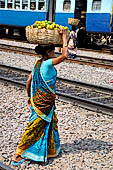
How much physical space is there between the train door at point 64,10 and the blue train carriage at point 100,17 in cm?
107

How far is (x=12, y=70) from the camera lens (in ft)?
29.8

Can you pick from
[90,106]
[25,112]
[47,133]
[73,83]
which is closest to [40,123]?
[47,133]

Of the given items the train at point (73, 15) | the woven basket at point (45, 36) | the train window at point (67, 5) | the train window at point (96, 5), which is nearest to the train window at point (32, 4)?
the train at point (73, 15)

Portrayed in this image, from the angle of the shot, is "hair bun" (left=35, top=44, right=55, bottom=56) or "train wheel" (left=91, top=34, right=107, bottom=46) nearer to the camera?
"hair bun" (left=35, top=44, right=55, bottom=56)

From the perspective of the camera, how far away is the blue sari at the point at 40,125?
141 inches

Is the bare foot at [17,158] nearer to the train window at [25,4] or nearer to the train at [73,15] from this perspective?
the train at [73,15]

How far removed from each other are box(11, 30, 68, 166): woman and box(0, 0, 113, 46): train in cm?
1153

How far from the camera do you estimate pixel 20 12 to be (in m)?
18.1

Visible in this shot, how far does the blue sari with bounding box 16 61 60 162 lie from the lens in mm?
3588

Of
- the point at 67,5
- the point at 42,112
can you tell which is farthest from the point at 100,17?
the point at 42,112

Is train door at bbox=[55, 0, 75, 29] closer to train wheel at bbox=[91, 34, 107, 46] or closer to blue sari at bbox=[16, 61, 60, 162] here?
train wheel at bbox=[91, 34, 107, 46]

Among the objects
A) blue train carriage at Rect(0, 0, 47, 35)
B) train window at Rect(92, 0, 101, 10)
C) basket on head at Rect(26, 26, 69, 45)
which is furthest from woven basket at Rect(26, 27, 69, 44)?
blue train carriage at Rect(0, 0, 47, 35)

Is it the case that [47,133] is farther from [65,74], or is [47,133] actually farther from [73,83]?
[65,74]

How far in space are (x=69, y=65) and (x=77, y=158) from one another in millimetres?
6635
